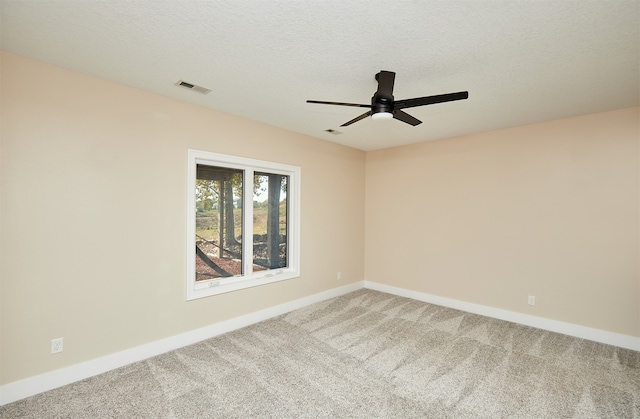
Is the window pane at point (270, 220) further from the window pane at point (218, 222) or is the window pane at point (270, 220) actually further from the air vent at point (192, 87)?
the air vent at point (192, 87)

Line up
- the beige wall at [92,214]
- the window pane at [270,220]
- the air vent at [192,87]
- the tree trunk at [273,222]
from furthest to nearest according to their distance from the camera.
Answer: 1. the tree trunk at [273,222]
2. the window pane at [270,220]
3. the air vent at [192,87]
4. the beige wall at [92,214]

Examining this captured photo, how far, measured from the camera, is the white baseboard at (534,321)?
10.4 feet

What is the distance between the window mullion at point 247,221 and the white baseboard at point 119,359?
609 mm

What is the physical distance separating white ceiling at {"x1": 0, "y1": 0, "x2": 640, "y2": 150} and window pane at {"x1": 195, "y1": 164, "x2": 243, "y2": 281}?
906 mm

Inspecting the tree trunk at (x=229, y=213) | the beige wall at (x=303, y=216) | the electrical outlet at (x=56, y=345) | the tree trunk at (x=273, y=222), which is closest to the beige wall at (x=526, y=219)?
the beige wall at (x=303, y=216)

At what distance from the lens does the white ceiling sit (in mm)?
1689

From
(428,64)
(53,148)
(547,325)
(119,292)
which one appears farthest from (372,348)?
(53,148)

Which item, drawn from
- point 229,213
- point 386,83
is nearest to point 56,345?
point 229,213

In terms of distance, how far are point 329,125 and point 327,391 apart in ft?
9.90

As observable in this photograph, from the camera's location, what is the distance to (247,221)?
149 inches

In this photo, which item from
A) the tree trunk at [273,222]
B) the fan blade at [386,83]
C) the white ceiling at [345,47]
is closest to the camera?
the white ceiling at [345,47]

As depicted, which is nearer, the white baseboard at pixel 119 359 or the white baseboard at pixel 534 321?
the white baseboard at pixel 119 359

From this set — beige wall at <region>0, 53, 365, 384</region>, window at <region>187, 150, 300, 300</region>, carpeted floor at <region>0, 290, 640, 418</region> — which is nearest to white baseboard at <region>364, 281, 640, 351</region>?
carpeted floor at <region>0, 290, 640, 418</region>

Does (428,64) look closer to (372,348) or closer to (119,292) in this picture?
(372,348)
